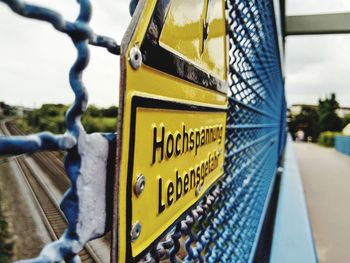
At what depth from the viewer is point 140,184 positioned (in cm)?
50

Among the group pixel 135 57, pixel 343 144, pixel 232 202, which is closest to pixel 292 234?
pixel 232 202

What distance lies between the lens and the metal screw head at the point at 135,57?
44 centimetres

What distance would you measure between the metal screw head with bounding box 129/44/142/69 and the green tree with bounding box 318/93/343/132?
34089mm

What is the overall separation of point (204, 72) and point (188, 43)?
17 centimetres

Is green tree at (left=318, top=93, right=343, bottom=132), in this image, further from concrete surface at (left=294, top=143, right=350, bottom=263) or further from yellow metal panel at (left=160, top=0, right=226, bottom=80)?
yellow metal panel at (left=160, top=0, right=226, bottom=80)

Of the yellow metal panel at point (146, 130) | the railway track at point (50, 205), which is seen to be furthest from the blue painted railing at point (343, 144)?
the yellow metal panel at point (146, 130)

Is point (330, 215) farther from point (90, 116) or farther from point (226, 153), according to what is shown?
point (90, 116)

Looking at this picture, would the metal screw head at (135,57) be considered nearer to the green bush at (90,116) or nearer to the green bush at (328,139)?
the green bush at (90,116)

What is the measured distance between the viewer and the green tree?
31059 millimetres

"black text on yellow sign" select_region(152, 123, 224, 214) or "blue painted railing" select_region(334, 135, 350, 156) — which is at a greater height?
"black text on yellow sign" select_region(152, 123, 224, 214)

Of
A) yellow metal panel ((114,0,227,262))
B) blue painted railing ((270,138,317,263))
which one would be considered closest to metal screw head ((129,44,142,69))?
yellow metal panel ((114,0,227,262))

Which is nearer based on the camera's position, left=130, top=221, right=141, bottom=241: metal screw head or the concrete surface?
left=130, top=221, right=141, bottom=241: metal screw head

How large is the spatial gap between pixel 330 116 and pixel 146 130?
34.8 m

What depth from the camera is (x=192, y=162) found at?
2.66ft
